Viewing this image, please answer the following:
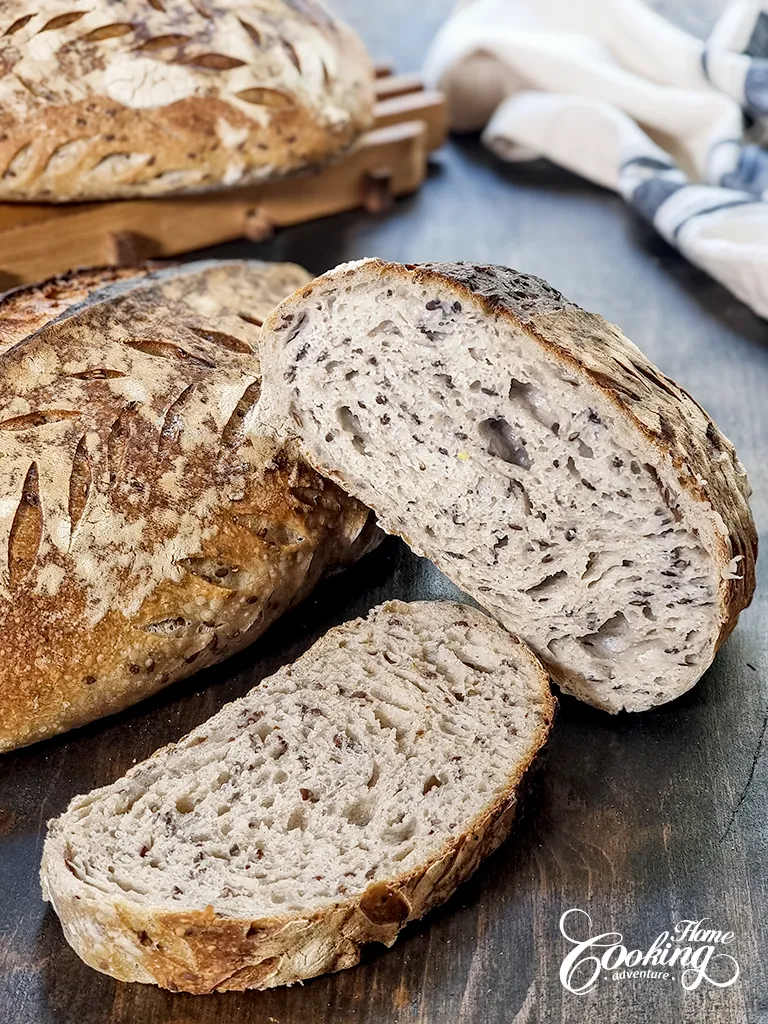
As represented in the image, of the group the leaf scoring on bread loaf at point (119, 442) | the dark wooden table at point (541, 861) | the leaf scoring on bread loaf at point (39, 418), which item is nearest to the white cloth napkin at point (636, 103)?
the dark wooden table at point (541, 861)

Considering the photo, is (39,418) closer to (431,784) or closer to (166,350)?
(166,350)

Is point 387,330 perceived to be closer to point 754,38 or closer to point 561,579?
point 561,579

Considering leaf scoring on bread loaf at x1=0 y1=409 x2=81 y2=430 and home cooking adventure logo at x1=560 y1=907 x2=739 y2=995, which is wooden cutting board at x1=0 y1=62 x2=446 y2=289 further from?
home cooking adventure logo at x1=560 y1=907 x2=739 y2=995

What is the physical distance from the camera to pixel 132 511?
2.33 meters

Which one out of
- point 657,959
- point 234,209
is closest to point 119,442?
point 657,959

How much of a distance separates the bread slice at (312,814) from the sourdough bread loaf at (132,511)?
20 cm

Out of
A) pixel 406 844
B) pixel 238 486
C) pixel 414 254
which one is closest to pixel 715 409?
pixel 414 254

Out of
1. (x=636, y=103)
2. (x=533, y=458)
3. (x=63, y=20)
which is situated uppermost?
(x=63, y=20)

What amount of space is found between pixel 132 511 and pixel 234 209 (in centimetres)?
182

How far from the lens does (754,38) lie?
427 centimetres

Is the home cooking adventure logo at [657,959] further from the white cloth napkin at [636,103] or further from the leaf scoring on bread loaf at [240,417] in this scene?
the white cloth napkin at [636,103]

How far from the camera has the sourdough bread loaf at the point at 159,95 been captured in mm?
3199

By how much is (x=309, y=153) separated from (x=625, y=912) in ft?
8.07

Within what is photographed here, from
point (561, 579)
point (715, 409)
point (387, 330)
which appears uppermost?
point (387, 330)
